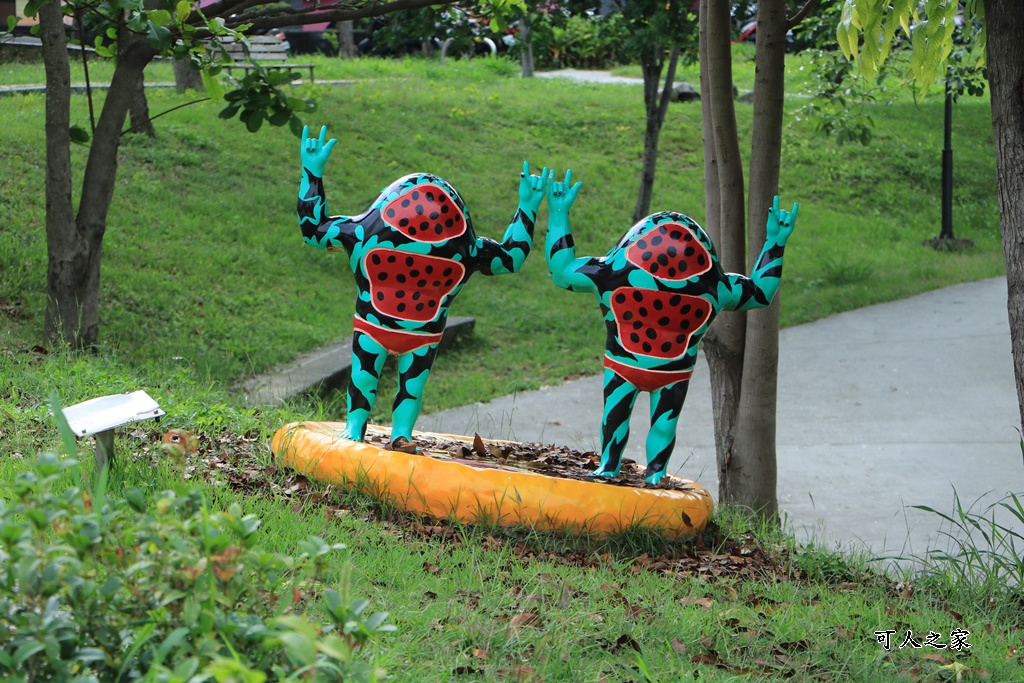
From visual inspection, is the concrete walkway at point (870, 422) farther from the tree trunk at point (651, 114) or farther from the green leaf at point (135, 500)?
the green leaf at point (135, 500)

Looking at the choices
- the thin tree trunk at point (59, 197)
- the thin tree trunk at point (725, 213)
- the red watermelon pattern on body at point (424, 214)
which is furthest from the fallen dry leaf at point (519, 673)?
the thin tree trunk at point (59, 197)

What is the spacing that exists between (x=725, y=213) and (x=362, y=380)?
2191 mm

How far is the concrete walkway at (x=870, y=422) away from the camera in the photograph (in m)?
6.52

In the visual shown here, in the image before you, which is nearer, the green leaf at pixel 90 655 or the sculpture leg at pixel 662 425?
the green leaf at pixel 90 655

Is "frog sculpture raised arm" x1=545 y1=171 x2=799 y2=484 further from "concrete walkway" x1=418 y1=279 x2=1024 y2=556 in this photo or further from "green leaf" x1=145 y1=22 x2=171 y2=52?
"green leaf" x1=145 y1=22 x2=171 y2=52

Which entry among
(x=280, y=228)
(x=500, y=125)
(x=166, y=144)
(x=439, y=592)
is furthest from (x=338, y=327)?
(x=500, y=125)

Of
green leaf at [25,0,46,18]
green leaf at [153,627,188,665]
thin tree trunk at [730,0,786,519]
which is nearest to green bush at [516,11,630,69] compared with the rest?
thin tree trunk at [730,0,786,519]

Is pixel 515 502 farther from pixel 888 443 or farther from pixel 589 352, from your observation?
pixel 589 352

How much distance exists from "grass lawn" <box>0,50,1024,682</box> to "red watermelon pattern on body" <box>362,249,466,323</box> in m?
0.92

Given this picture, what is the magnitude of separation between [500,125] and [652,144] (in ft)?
14.6

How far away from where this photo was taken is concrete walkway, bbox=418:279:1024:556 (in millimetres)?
6523

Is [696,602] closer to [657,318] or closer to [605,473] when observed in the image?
[605,473]

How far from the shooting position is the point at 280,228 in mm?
11531

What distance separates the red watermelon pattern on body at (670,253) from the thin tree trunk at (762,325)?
770 mm
